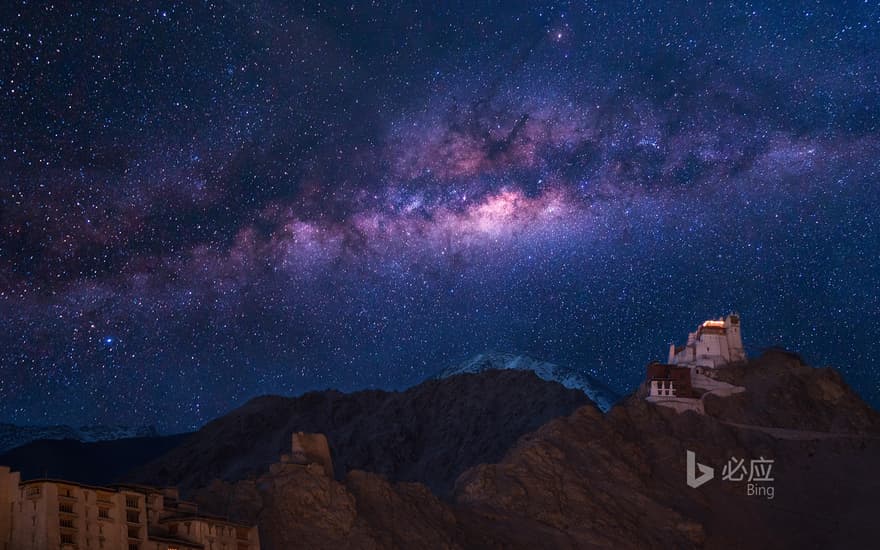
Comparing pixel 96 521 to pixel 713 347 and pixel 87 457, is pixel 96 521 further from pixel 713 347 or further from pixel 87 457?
pixel 87 457

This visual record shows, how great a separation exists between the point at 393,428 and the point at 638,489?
1425 inches

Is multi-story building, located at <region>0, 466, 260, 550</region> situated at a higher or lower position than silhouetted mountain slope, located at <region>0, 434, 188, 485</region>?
lower

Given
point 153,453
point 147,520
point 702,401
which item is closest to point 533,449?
point 702,401

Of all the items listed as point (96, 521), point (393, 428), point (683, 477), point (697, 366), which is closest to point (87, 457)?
point (393, 428)

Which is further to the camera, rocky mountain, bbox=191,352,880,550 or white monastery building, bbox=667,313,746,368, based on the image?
white monastery building, bbox=667,313,746,368

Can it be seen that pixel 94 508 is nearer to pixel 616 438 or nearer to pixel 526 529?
pixel 526 529

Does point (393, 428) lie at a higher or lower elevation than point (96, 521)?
higher

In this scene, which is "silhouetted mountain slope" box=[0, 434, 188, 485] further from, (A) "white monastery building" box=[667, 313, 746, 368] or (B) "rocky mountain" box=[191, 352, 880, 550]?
(A) "white monastery building" box=[667, 313, 746, 368]

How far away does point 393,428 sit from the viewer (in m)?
131

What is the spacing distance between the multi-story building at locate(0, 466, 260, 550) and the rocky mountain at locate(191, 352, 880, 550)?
22.9ft

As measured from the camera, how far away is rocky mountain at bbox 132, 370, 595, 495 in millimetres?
122125

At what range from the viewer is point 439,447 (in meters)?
125

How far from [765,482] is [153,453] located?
255 ft

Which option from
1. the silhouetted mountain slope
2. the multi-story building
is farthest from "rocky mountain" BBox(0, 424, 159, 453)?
the multi-story building
